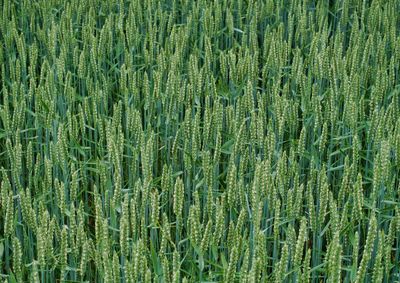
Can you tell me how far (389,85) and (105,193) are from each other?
4.77 ft

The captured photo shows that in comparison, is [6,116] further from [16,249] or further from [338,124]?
[338,124]

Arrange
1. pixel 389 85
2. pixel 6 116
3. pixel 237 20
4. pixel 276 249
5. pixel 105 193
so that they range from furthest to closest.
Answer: pixel 237 20, pixel 389 85, pixel 6 116, pixel 105 193, pixel 276 249

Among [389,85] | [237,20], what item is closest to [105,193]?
[389,85]

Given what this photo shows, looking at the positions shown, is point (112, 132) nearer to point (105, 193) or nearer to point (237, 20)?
point (105, 193)

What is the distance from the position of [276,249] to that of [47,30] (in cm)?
220

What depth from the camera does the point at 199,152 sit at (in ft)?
9.89

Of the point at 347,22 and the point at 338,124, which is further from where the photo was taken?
the point at 347,22

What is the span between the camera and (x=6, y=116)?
2.99 m

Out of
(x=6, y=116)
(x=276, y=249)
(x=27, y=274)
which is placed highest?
(x=6, y=116)

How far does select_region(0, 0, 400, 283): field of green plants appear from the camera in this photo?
2.20m

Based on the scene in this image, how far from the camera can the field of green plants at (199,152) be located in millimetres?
2203

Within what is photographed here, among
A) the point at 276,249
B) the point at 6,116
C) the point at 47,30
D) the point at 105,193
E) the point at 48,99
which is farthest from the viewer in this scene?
the point at 47,30

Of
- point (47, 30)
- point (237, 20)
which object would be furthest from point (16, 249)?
point (237, 20)

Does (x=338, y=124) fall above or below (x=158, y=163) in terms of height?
above
